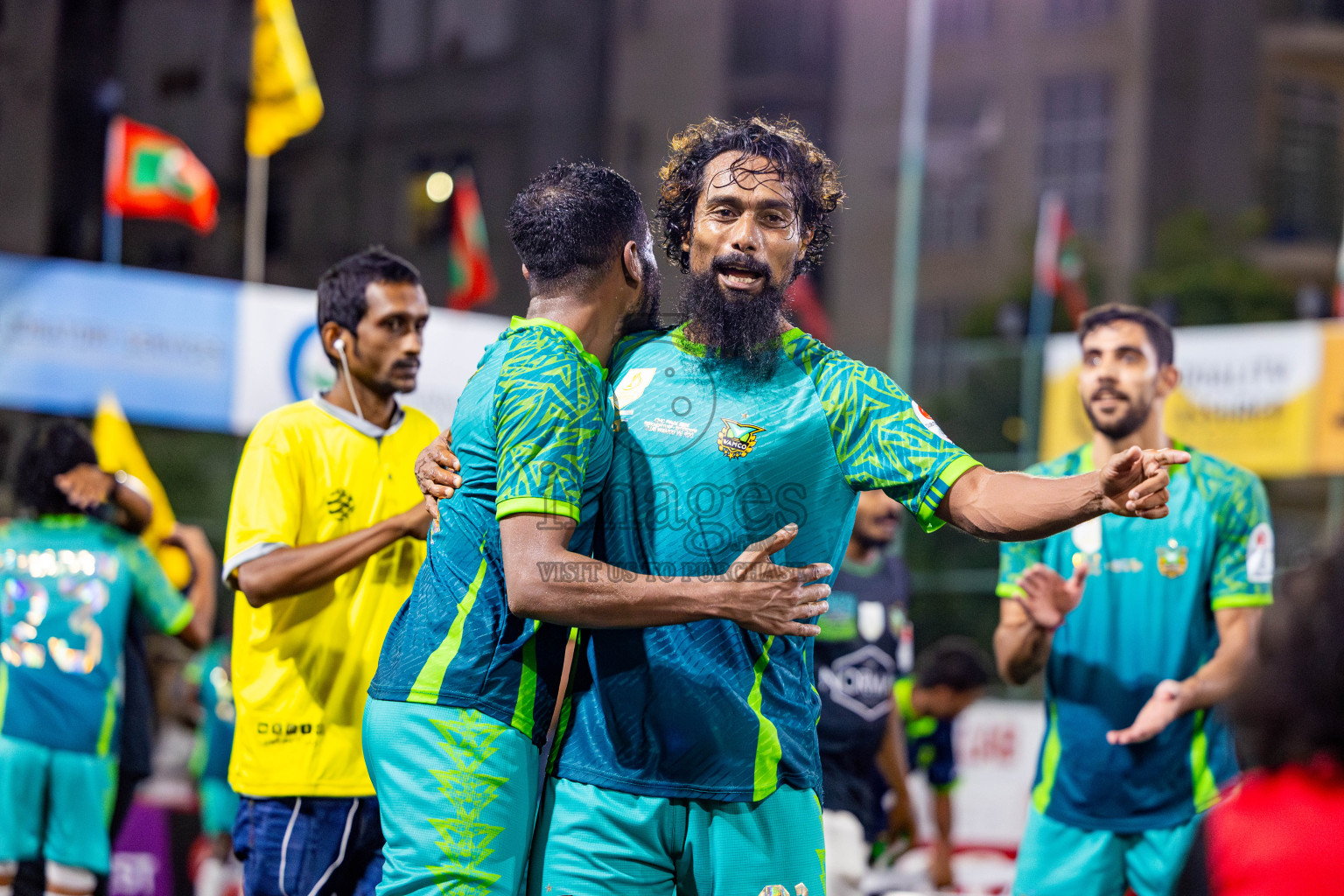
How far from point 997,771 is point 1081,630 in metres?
8.29

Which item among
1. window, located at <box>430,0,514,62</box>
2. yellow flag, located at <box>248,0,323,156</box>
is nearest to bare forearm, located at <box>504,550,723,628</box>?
yellow flag, located at <box>248,0,323,156</box>

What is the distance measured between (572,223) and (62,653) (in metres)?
3.83

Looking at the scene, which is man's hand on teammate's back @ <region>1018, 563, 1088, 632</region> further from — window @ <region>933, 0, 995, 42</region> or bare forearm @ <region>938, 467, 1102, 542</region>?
window @ <region>933, 0, 995, 42</region>

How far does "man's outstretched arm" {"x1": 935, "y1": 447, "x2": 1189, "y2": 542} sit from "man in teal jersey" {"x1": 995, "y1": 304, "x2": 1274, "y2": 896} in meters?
1.73

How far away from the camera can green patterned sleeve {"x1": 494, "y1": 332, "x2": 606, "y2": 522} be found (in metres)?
2.84

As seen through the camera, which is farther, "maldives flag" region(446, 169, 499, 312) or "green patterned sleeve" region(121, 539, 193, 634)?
"maldives flag" region(446, 169, 499, 312)

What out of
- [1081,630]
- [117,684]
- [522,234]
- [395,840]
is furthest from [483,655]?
[117,684]

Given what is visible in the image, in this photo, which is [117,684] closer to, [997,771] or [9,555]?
[9,555]

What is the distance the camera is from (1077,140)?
106 feet

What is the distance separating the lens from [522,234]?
3270 millimetres

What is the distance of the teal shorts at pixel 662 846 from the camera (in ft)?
9.66

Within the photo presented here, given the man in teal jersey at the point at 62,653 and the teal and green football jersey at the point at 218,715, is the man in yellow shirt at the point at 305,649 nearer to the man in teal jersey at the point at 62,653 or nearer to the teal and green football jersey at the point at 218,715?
the man in teal jersey at the point at 62,653

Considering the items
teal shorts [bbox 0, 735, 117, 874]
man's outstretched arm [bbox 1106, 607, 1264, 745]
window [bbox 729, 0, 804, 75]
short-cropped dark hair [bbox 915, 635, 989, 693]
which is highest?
window [bbox 729, 0, 804, 75]

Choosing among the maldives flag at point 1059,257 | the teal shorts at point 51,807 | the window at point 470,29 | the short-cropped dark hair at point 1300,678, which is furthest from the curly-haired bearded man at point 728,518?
the window at point 470,29
